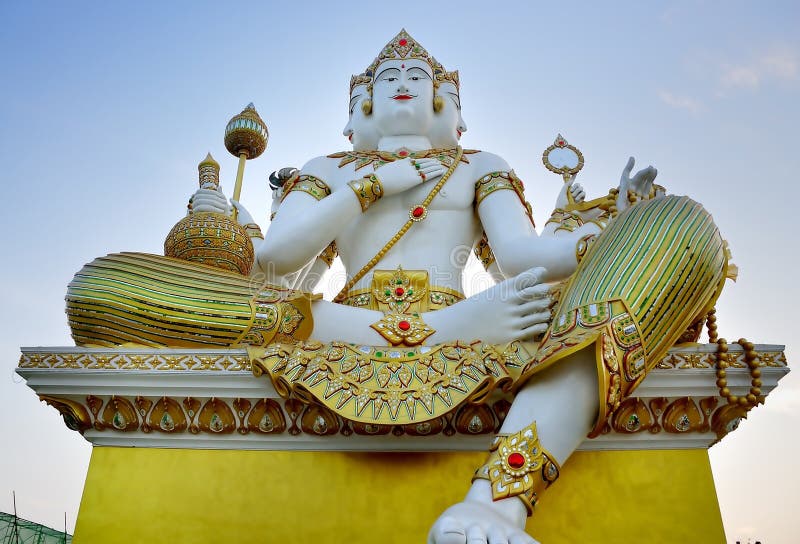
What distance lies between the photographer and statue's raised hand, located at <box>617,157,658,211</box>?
106 inches

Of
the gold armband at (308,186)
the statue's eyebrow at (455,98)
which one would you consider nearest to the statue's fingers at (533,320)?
the gold armband at (308,186)

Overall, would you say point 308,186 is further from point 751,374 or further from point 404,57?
point 751,374

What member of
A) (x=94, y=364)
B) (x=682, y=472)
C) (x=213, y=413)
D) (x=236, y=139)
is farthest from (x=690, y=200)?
(x=236, y=139)

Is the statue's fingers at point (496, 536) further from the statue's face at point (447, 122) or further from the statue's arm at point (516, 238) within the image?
the statue's face at point (447, 122)

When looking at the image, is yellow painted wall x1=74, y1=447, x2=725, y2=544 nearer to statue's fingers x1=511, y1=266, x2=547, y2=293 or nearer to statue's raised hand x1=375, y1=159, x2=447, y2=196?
statue's fingers x1=511, y1=266, x2=547, y2=293

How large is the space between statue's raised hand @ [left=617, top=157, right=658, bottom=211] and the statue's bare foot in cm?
143

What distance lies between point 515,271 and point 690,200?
2.74ft

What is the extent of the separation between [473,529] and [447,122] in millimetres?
2531

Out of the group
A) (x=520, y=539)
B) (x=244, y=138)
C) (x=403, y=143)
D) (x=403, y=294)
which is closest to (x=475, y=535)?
(x=520, y=539)

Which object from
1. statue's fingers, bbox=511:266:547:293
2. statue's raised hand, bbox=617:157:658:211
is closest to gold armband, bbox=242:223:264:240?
statue's fingers, bbox=511:266:547:293

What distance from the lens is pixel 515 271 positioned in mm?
3023

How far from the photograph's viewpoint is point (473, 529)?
5.40ft

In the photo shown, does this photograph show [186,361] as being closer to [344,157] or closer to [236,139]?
[344,157]

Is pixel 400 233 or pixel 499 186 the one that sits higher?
pixel 499 186
